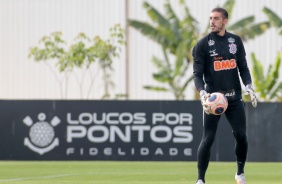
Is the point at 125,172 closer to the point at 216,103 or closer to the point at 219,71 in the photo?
the point at 219,71

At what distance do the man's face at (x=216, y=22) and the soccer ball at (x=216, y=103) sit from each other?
0.77 m

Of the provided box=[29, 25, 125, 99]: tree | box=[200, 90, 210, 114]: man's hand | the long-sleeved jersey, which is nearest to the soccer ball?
box=[200, 90, 210, 114]: man's hand

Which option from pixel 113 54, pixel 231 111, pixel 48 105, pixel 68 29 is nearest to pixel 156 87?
pixel 113 54

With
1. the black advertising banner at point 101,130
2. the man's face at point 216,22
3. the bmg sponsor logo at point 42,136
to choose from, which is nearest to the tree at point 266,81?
the black advertising banner at point 101,130

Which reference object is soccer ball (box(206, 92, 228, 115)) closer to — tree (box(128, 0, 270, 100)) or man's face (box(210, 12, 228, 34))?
man's face (box(210, 12, 228, 34))

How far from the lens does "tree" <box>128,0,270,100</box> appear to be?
40.9 m

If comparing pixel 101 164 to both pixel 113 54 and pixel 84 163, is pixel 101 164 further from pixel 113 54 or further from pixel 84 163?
pixel 113 54

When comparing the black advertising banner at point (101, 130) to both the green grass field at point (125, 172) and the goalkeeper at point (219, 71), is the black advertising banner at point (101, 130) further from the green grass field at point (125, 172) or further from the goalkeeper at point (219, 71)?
the goalkeeper at point (219, 71)

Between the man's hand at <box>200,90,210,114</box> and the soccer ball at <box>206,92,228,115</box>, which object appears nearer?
the soccer ball at <box>206,92,228,115</box>

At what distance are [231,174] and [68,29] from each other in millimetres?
29259

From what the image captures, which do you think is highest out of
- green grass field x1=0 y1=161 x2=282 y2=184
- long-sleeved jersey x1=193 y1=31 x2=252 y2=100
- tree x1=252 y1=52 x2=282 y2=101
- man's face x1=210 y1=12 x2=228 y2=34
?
A: man's face x1=210 y1=12 x2=228 y2=34

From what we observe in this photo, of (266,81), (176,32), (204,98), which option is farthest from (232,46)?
(176,32)

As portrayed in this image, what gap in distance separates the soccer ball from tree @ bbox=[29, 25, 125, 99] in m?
29.1

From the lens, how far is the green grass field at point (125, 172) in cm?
1533
